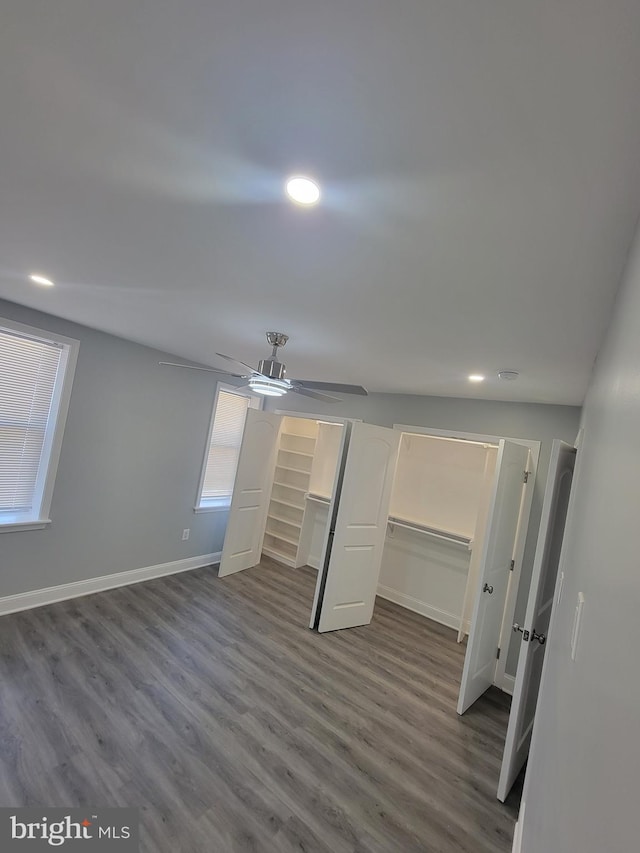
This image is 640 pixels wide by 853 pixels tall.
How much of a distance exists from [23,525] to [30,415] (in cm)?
91

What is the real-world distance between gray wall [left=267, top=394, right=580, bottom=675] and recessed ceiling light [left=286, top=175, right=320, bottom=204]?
3113 millimetres

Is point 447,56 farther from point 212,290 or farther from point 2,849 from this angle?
point 2,849

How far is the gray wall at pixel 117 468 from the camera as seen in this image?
11.2ft

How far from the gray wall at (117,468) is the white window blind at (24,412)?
0.16m

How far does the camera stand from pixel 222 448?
505 centimetres

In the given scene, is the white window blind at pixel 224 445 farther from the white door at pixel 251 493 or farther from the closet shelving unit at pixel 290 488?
the closet shelving unit at pixel 290 488

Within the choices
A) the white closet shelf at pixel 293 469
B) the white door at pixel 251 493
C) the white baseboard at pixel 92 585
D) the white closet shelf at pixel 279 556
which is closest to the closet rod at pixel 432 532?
the white closet shelf at pixel 293 469

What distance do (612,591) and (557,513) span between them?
2.05 meters

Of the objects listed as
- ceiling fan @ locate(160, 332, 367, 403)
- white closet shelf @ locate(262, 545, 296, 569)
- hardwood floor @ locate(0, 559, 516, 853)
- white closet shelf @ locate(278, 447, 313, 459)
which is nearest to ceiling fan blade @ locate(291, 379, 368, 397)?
ceiling fan @ locate(160, 332, 367, 403)

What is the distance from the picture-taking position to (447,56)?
67cm

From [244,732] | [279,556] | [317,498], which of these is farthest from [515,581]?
[279,556]

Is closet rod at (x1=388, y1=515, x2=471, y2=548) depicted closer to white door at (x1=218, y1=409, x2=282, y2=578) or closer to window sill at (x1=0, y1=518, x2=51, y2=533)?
white door at (x1=218, y1=409, x2=282, y2=578)

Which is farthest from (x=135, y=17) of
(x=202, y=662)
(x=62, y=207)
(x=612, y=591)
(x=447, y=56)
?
(x=202, y=662)

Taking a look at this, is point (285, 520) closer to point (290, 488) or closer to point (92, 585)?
point (290, 488)
